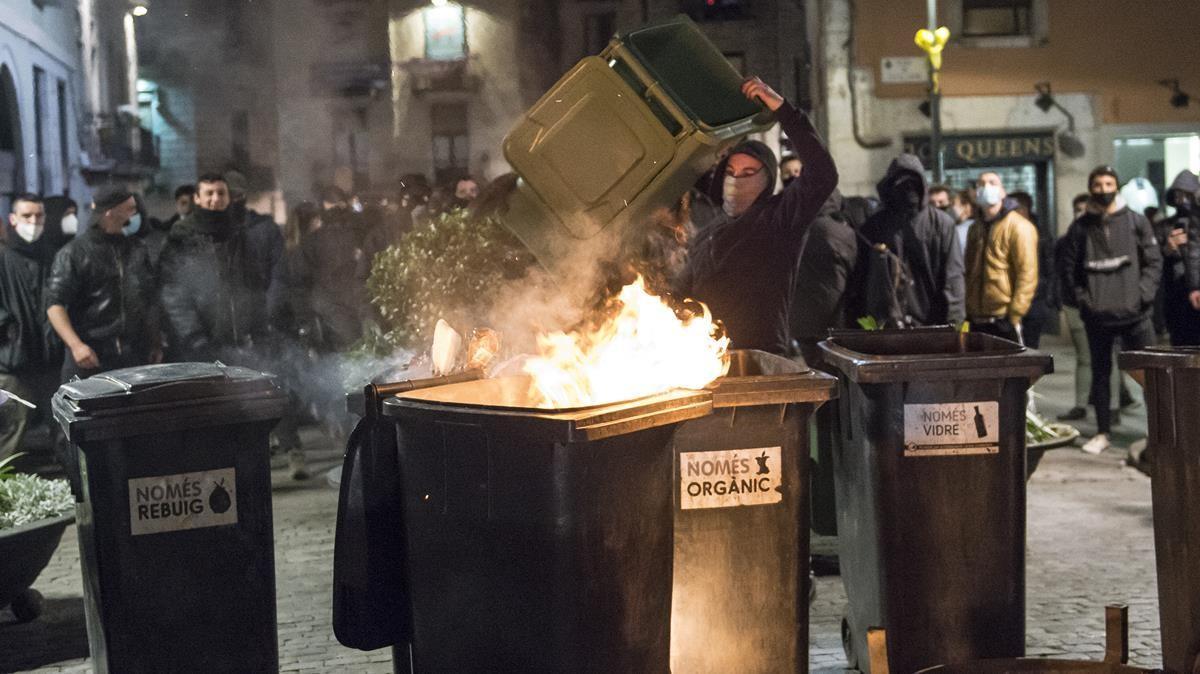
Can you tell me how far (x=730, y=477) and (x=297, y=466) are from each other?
5.63 meters

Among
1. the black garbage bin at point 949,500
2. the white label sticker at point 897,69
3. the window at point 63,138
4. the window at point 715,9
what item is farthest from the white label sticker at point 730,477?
the white label sticker at point 897,69

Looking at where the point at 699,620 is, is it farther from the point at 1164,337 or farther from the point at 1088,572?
the point at 1164,337

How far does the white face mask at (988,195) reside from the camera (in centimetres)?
1008

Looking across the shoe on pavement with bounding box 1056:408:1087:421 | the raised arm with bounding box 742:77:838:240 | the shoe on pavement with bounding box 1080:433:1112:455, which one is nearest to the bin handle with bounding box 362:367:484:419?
the raised arm with bounding box 742:77:838:240

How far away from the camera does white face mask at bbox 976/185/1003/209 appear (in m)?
10.1

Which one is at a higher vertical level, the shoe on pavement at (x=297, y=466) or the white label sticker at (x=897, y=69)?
the white label sticker at (x=897, y=69)

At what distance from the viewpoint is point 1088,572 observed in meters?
6.18

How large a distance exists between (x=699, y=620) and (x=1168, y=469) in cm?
161

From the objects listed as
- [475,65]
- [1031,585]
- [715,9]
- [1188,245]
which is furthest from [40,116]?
[1031,585]

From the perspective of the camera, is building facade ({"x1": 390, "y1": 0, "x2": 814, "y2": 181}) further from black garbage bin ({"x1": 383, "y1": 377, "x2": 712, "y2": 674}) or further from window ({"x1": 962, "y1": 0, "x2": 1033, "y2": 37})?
window ({"x1": 962, "y1": 0, "x2": 1033, "y2": 37})

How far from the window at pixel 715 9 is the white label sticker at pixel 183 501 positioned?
9215 millimetres

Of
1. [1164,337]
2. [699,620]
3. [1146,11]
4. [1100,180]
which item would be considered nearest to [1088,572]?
[699,620]

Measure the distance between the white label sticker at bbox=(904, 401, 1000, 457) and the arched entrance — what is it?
10.5 m

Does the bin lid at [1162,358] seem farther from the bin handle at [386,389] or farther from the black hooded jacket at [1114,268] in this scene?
the black hooded jacket at [1114,268]
